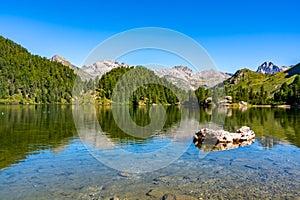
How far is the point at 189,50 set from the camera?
4288cm

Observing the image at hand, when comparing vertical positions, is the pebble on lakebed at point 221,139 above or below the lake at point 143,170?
above

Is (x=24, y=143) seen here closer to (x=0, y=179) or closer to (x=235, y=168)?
(x=0, y=179)

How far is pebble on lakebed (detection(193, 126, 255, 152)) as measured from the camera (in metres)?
41.2

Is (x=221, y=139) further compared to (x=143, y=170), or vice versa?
(x=221, y=139)

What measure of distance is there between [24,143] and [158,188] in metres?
27.1

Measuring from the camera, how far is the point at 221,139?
43625 mm

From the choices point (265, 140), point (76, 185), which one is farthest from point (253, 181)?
point (265, 140)

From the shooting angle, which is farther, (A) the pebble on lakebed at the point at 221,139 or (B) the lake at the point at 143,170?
(A) the pebble on lakebed at the point at 221,139

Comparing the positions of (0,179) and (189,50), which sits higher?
(189,50)

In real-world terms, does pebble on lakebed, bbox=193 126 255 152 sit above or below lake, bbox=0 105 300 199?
above

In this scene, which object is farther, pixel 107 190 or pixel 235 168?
pixel 235 168

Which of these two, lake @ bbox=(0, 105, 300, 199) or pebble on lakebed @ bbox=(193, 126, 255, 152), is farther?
pebble on lakebed @ bbox=(193, 126, 255, 152)

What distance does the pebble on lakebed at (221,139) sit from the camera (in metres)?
41.2

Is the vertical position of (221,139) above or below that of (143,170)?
above
